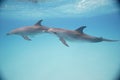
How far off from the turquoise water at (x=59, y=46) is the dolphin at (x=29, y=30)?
1.7 inches

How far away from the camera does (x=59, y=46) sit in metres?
5.13

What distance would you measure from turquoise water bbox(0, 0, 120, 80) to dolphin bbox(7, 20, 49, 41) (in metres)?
0.04

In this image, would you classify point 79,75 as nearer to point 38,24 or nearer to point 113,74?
point 113,74

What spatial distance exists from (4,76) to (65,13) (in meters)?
0.91

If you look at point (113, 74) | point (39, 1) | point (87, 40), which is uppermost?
point (39, 1)

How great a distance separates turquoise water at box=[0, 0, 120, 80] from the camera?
5.12 metres

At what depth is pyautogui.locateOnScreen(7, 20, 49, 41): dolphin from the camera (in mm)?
5105

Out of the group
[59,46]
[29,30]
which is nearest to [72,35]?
[59,46]

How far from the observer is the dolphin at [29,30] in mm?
5105

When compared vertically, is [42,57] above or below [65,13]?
below

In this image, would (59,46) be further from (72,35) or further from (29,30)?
(29,30)

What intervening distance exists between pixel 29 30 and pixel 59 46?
13.7 inches

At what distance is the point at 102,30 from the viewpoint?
515 centimetres

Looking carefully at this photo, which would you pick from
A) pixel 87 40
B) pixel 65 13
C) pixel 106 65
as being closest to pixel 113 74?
pixel 106 65
